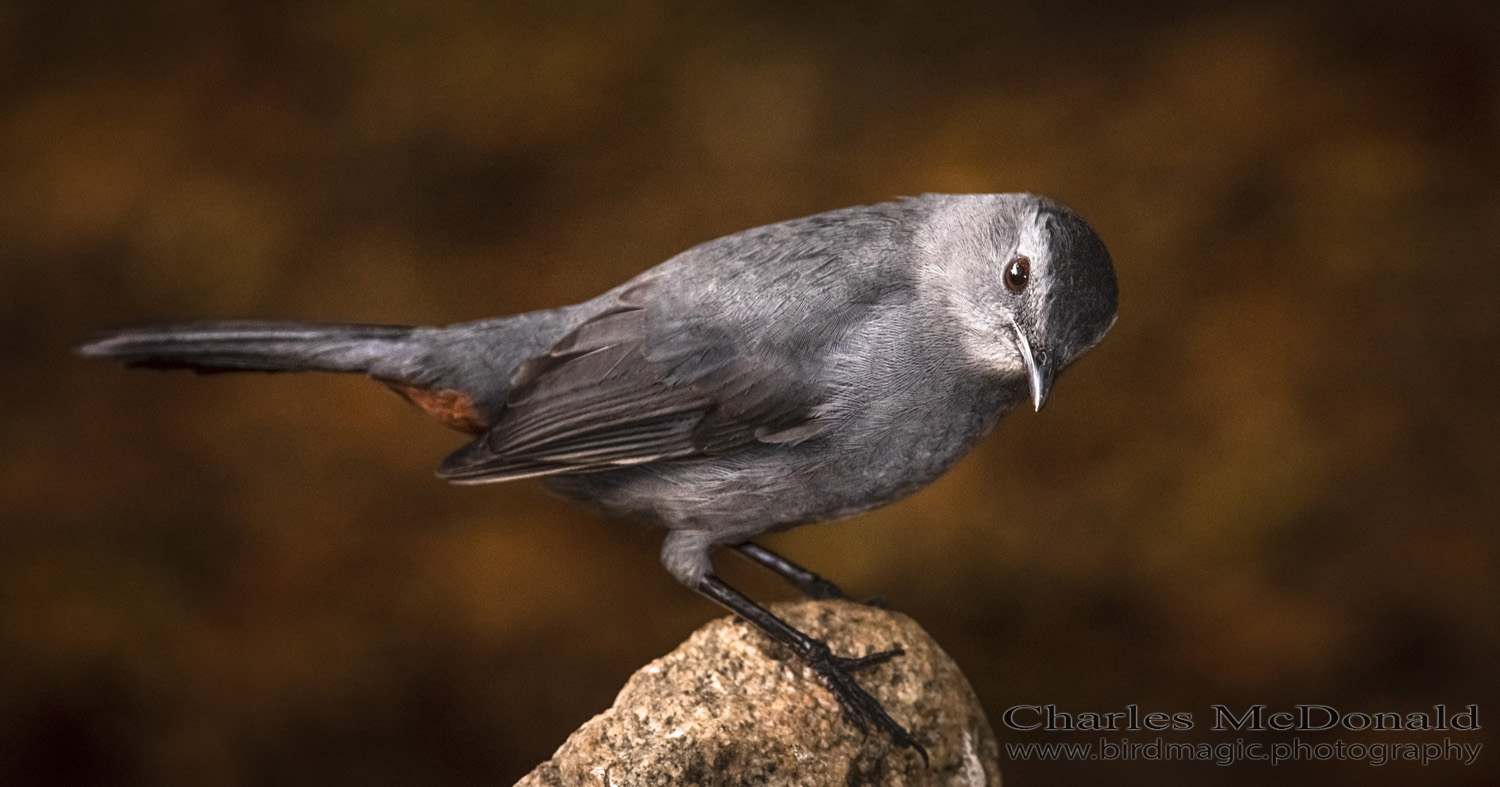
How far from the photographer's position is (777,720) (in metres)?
2.43

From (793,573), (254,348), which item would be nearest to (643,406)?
(793,573)

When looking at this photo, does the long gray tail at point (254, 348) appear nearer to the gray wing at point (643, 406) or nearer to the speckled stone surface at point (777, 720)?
the gray wing at point (643, 406)

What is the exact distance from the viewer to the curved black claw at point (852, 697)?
99.3 inches

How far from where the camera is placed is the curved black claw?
2.52 meters

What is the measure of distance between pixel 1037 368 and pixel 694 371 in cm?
68

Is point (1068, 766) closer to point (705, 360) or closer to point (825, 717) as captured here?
point (825, 717)

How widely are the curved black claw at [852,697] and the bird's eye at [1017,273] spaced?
777 mm

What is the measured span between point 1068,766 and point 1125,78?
6.81ft

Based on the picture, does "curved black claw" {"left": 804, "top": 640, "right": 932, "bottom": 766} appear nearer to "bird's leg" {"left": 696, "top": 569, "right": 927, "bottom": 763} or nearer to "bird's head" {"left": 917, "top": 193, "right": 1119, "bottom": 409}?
"bird's leg" {"left": 696, "top": 569, "right": 927, "bottom": 763}

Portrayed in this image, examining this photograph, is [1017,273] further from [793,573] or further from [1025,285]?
[793,573]

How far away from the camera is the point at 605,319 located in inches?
109

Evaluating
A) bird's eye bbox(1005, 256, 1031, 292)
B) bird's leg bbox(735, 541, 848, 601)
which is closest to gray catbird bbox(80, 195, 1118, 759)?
bird's eye bbox(1005, 256, 1031, 292)

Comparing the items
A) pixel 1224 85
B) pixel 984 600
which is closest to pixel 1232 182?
pixel 1224 85

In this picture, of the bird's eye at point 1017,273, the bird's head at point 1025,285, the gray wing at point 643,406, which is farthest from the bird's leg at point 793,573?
the bird's eye at point 1017,273
